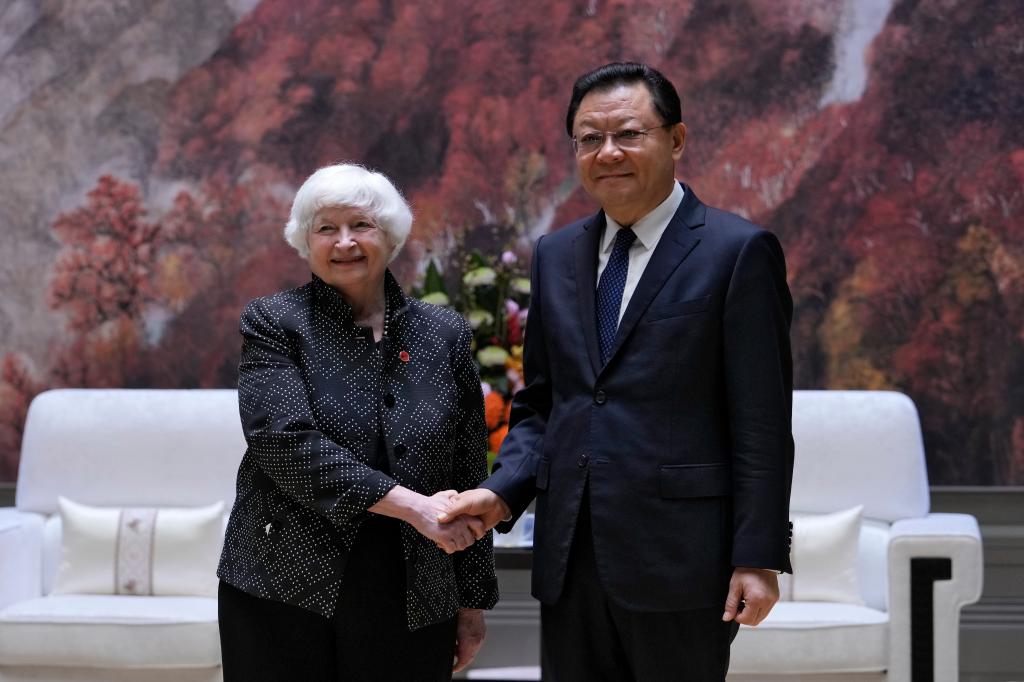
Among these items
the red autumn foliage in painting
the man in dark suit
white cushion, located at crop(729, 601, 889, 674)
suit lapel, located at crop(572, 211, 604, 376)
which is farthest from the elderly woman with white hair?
the red autumn foliage in painting

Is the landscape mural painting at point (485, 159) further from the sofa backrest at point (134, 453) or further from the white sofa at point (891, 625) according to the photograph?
the white sofa at point (891, 625)

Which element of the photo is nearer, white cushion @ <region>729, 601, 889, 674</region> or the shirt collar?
the shirt collar

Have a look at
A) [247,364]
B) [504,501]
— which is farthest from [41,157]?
[504,501]

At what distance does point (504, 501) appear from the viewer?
2.17 meters

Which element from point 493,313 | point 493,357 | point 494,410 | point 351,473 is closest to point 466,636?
point 351,473

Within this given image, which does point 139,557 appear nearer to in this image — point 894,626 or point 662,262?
point 894,626

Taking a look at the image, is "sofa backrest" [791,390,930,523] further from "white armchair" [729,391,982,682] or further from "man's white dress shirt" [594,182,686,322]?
"man's white dress shirt" [594,182,686,322]

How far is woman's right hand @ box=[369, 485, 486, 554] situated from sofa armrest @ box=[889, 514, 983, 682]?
1951 millimetres

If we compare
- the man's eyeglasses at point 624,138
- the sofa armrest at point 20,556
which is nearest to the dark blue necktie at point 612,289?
the man's eyeglasses at point 624,138

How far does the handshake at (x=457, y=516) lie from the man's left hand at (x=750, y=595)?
18.3 inches

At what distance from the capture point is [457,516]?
2117 mm

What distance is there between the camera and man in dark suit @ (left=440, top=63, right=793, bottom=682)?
1968mm

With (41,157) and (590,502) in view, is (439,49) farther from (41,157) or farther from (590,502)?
(590,502)

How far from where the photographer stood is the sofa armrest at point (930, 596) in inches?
138
